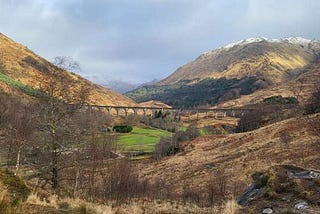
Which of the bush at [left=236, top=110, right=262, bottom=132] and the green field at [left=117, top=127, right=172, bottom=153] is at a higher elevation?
the bush at [left=236, top=110, right=262, bottom=132]

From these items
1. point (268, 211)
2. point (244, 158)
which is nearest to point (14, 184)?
point (268, 211)

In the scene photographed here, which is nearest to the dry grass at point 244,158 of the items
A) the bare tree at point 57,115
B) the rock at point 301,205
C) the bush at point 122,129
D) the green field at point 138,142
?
the bare tree at point 57,115

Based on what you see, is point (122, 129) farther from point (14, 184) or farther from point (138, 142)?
point (14, 184)

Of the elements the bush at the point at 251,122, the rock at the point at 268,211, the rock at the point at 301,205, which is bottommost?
the bush at the point at 251,122

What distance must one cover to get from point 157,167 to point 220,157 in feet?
34.1

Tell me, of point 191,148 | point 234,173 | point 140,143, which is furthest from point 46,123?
point 140,143

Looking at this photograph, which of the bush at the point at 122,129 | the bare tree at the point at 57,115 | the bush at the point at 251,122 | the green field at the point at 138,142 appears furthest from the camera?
the bush at the point at 122,129

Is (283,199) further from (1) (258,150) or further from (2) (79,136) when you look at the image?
(1) (258,150)

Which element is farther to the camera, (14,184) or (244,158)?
(244,158)

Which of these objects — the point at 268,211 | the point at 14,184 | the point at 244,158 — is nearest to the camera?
the point at 268,211

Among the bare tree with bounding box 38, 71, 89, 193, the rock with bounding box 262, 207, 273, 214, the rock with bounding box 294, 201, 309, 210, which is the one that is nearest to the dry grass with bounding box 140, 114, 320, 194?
the bare tree with bounding box 38, 71, 89, 193

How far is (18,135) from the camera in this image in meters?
24.2

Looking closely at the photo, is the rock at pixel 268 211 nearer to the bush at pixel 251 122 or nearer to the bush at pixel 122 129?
the bush at pixel 251 122

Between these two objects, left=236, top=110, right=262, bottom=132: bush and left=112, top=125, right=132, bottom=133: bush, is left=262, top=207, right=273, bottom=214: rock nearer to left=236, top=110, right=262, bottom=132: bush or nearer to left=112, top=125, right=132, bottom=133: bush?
left=236, top=110, right=262, bottom=132: bush
